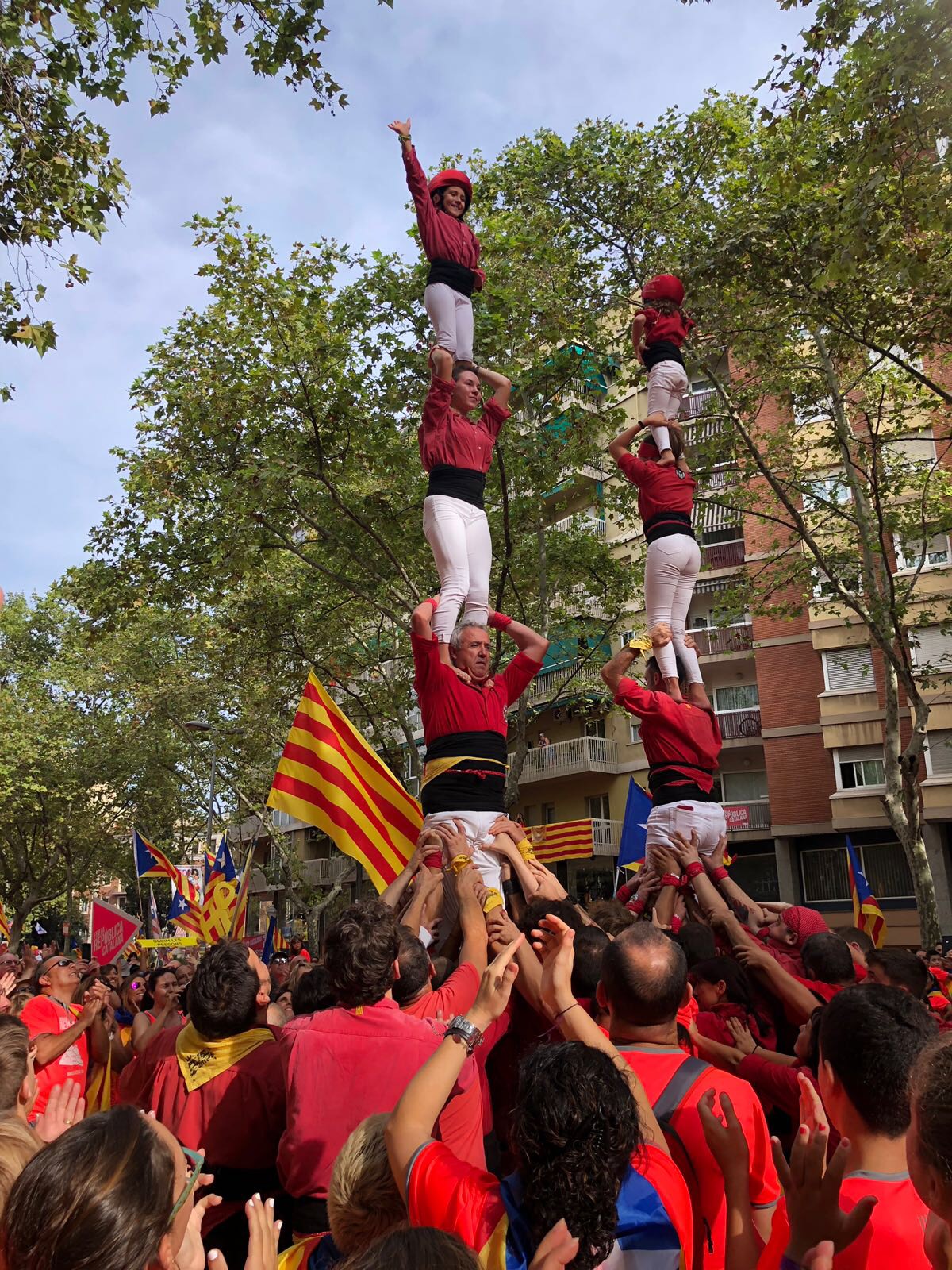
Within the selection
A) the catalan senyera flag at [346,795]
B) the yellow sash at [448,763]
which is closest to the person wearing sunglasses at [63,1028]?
the catalan senyera flag at [346,795]

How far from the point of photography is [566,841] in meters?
14.9

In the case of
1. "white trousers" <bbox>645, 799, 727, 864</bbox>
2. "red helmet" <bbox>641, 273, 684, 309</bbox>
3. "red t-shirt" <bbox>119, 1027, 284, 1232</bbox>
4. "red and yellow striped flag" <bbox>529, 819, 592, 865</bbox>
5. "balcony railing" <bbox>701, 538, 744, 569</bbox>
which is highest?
"balcony railing" <bbox>701, 538, 744, 569</bbox>

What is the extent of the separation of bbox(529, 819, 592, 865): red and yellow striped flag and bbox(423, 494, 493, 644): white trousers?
7.92 metres

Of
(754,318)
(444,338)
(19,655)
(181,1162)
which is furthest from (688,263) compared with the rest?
(19,655)

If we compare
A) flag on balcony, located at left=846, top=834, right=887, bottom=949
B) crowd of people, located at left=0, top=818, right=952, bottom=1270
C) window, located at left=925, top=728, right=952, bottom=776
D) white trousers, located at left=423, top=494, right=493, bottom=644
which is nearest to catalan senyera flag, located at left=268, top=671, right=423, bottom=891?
white trousers, located at left=423, top=494, right=493, bottom=644

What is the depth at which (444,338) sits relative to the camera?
7.00 m

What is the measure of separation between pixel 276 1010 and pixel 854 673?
24.1m

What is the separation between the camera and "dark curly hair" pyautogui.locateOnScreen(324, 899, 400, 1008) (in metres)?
3.29

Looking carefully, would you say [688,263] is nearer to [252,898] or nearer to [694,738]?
[694,738]

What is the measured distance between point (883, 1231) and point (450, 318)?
590 cm

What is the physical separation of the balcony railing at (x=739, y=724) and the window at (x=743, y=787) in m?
1.11

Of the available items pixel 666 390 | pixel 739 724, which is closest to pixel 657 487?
pixel 666 390

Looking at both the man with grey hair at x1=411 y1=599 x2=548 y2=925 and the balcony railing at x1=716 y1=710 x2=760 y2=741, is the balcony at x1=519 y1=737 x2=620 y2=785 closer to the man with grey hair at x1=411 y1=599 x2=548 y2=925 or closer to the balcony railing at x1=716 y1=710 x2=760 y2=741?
the balcony railing at x1=716 y1=710 x2=760 y2=741

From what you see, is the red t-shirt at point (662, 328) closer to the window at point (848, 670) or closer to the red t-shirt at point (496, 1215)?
the red t-shirt at point (496, 1215)
